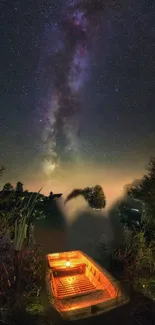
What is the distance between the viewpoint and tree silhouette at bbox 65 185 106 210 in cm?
5916

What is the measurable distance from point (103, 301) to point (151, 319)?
205 centimetres

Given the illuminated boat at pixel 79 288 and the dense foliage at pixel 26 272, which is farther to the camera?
the dense foliage at pixel 26 272

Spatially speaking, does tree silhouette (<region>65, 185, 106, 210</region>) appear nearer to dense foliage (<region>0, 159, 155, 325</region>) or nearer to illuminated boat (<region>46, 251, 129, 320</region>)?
dense foliage (<region>0, 159, 155, 325</region>)

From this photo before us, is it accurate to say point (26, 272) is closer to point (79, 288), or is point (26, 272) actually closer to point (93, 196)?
point (79, 288)

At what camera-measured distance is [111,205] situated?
5600 cm

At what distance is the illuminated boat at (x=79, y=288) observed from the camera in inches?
395

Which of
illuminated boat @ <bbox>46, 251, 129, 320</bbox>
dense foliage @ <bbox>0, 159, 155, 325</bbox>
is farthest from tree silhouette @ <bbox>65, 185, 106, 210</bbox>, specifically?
illuminated boat @ <bbox>46, 251, 129, 320</bbox>

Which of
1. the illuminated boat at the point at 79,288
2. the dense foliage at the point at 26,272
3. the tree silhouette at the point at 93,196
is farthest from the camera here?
the tree silhouette at the point at 93,196

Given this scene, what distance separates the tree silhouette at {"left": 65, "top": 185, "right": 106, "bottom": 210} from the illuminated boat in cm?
4176

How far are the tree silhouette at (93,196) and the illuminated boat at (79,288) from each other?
137 feet

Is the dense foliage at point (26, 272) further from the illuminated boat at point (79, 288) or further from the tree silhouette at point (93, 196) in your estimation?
the tree silhouette at point (93, 196)

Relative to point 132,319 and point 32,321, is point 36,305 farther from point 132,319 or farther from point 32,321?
point 132,319

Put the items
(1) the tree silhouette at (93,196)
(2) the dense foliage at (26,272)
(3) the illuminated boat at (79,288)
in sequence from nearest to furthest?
(3) the illuminated boat at (79,288), (2) the dense foliage at (26,272), (1) the tree silhouette at (93,196)

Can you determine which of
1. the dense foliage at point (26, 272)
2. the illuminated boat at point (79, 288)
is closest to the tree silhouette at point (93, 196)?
the dense foliage at point (26, 272)
